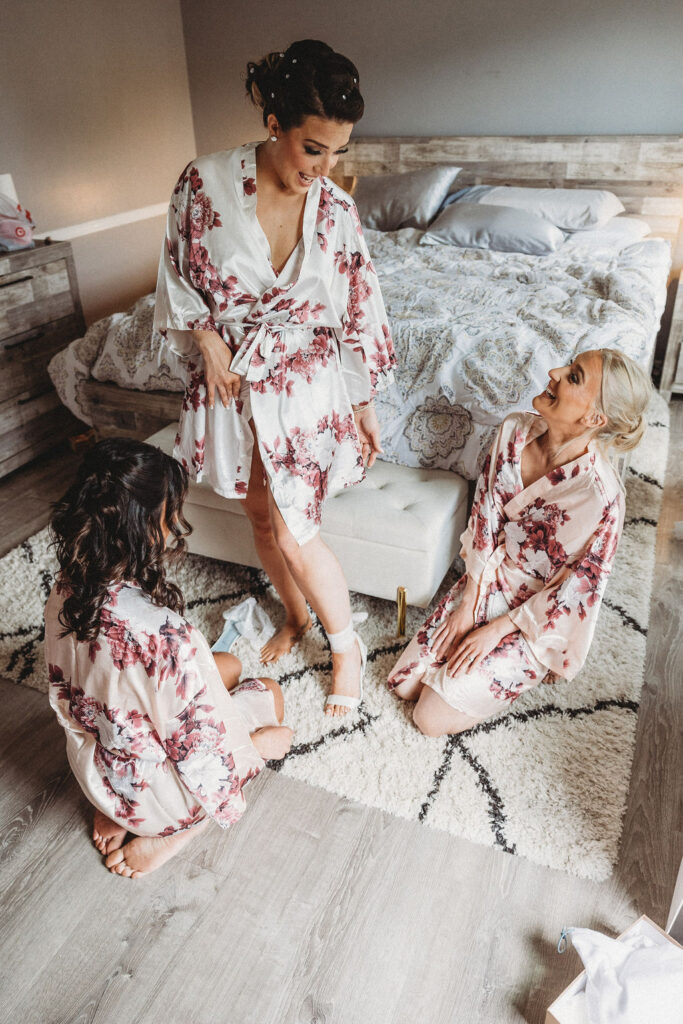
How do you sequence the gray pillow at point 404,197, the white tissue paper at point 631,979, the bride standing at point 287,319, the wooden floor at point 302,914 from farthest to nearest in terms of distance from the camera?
1. the gray pillow at point 404,197
2. the bride standing at point 287,319
3. the wooden floor at point 302,914
4. the white tissue paper at point 631,979

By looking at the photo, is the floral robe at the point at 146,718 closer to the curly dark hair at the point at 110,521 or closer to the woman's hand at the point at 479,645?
the curly dark hair at the point at 110,521

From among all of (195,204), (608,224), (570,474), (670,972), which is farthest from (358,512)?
(608,224)

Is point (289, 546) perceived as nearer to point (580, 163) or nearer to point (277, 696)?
point (277, 696)

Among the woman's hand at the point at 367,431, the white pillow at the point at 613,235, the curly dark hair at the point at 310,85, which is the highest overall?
the curly dark hair at the point at 310,85

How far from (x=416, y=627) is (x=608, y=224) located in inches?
97.7

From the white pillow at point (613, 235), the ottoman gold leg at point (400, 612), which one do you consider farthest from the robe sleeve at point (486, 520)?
the white pillow at point (613, 235)

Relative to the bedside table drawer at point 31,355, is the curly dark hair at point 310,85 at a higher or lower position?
higher

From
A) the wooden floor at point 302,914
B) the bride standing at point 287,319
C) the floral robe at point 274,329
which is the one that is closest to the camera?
the wooden floor at point 302,914

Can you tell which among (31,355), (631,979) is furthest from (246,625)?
(31,355)

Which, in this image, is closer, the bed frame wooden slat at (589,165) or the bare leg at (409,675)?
the bare leg at (409,675)

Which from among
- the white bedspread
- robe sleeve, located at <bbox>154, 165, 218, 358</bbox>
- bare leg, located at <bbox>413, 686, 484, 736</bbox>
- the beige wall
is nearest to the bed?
the white bedspread

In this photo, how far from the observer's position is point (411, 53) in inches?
153

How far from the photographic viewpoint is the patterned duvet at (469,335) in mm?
2082

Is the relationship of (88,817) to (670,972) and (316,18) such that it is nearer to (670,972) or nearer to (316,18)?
(670,972)
